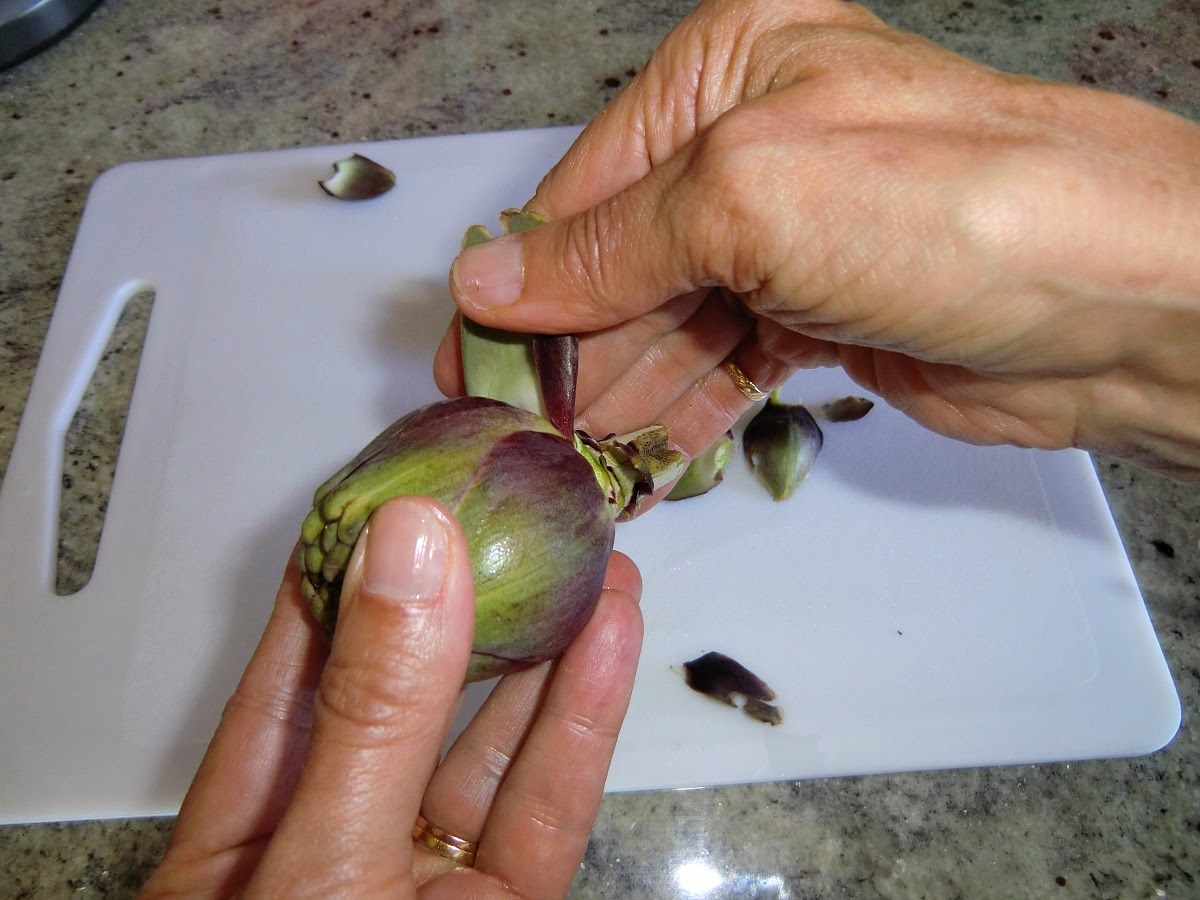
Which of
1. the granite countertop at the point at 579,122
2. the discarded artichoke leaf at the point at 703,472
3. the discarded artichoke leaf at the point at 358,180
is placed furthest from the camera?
the discarded artichoke leaf at the point at 358,180

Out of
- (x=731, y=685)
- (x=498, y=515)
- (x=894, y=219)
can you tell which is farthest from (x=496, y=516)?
(x=731, y=685)

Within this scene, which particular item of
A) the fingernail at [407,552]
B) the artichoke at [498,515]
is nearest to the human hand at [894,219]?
the artichoke at [498,515]

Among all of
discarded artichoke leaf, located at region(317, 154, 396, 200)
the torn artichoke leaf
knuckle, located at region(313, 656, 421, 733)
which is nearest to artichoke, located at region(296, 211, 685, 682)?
knuckle, located at region(313, 656, 421, 733)

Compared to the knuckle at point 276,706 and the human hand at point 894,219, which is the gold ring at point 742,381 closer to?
the human hand at point 894,219

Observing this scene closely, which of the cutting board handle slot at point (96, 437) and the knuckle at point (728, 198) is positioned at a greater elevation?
the knuckle at point (728, 198)

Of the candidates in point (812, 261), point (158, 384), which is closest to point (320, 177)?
point (158, 384)

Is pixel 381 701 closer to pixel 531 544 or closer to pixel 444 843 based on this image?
pixel 531 544

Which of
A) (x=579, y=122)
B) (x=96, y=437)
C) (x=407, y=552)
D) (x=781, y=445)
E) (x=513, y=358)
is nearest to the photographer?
(x=407, y=552)
